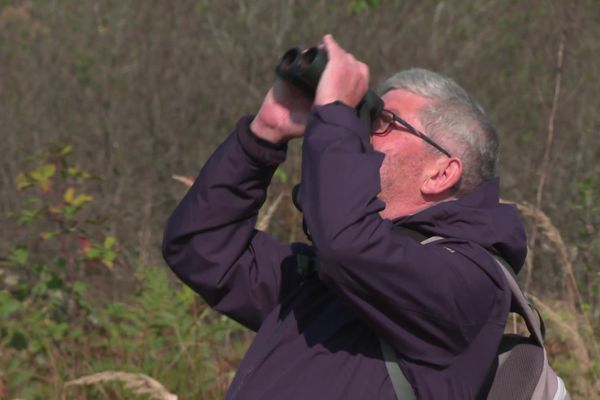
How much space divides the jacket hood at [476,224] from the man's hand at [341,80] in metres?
0.27

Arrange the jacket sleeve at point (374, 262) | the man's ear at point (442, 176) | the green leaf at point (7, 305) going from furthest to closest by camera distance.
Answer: the green leaf at point (7, 305)
the man's ear at point (442, 176)
the jacket sleeve at point (374, 262)

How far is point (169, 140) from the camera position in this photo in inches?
304

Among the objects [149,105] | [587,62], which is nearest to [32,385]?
[149,105]

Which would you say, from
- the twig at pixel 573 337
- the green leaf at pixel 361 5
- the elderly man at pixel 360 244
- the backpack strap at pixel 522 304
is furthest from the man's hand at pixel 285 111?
the green leaf at pixel 361 5

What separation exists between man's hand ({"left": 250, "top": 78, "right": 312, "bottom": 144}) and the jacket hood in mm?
329

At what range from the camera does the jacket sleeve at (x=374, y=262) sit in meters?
2.07

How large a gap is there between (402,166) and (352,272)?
42cm

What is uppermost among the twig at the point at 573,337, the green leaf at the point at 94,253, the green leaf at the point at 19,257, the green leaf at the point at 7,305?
the twig at the point at 573,337

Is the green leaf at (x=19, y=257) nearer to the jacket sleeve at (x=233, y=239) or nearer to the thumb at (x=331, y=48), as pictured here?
the jacket sleeve at (x=233, y=239)

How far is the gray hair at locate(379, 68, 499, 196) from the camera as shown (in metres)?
2.42

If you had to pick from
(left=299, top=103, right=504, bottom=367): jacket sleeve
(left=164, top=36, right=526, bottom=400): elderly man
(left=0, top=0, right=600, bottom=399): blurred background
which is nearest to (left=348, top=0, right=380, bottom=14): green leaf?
(left=0, top=0, right=600, bottom=399): blurred background

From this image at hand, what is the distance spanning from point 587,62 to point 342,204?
567 cm

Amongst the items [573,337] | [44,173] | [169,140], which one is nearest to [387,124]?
[573,337]

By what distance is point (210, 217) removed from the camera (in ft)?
8.58
